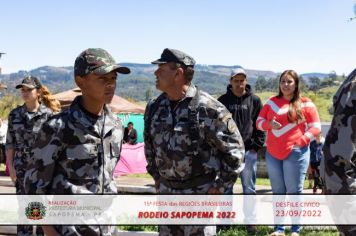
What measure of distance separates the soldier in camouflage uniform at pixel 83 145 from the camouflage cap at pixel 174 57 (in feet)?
1.98

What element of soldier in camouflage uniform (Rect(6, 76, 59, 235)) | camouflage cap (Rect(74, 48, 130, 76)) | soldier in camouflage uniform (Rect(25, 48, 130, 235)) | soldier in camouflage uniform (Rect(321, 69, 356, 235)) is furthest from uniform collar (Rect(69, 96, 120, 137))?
soldier in camouflage uniform (Rect(6, 76, 59, 235))

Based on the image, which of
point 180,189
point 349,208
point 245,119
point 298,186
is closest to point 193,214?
point 180,189

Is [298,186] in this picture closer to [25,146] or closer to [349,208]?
[25,146]

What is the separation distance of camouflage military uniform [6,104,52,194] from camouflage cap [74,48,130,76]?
10.1 feet

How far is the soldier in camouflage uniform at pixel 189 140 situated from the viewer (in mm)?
4301

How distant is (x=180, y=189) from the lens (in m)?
4.35

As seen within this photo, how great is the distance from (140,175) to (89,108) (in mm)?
13732

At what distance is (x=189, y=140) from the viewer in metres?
4.29

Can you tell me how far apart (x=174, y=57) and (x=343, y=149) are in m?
2.33

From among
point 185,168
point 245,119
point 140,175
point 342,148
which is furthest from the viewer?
point 140,175

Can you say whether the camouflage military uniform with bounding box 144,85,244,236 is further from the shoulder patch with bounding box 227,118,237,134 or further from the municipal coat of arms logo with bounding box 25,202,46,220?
the municipal coat of arms logo with bounding box 25,202,46,220

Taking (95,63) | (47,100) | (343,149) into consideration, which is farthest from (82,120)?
(47,100)

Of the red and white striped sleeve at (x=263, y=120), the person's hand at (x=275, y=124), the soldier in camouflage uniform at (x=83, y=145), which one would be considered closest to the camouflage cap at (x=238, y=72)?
the red and white striped sleeve at (x=263, y=120)

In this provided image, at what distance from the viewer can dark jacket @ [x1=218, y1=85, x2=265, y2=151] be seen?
302 inches
